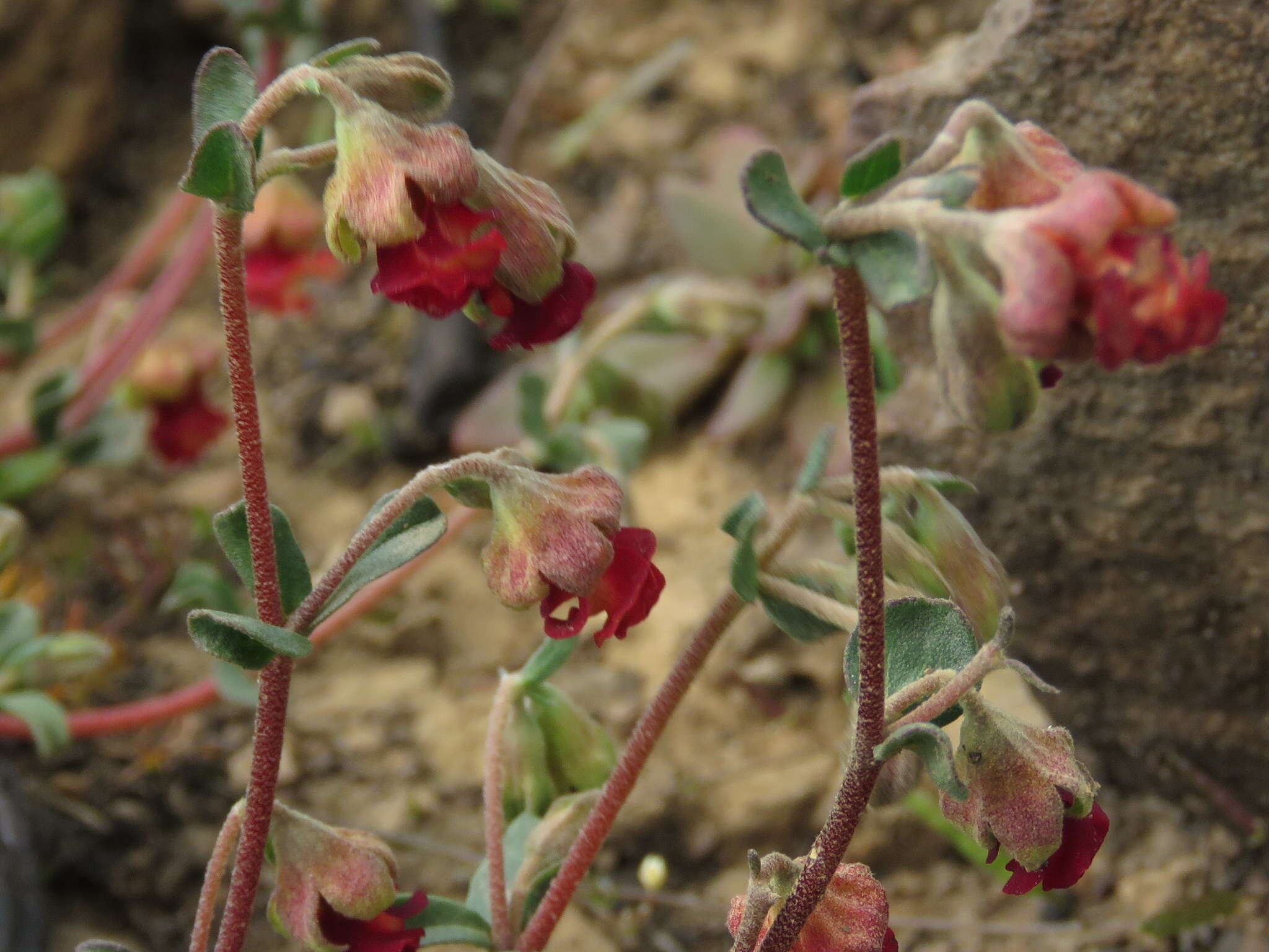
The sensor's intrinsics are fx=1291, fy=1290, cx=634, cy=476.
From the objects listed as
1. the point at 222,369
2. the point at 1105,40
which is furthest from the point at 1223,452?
the point at 222,369

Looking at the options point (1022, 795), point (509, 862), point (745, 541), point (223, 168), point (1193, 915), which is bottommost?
point (1193, 915)

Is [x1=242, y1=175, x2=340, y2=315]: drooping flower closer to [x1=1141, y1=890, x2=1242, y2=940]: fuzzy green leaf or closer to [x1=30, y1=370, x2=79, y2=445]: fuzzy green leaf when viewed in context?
[x1=30, y1=370, x2=79, y2=445]: fuzzy green leaf

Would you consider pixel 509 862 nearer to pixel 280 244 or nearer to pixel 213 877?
pixel 213 877

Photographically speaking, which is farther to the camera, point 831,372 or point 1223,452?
point 831,372

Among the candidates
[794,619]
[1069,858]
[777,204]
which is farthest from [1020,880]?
[777,204]

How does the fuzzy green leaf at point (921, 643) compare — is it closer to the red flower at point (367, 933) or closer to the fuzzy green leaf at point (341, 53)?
the red flower at point (367, 933)

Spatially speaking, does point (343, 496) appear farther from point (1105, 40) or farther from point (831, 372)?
point (1105, 40)
